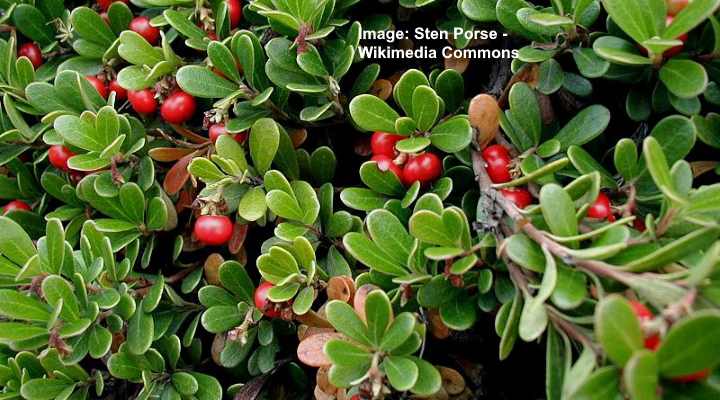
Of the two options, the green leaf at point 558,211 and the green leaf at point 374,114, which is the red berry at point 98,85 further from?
the green leaf at point 558,211

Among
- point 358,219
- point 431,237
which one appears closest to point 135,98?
point 358,219

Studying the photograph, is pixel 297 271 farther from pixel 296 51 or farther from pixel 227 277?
pixel 296 51

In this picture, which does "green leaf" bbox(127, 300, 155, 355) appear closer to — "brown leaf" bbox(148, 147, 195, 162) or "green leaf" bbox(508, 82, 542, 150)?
"brown leaf" bbox(148, 147, 195, 162)

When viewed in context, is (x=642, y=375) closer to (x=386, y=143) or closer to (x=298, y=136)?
(x=386, y=143)

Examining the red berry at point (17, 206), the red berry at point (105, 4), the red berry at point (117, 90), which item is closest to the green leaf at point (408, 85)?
the red berry at point (117, 90)

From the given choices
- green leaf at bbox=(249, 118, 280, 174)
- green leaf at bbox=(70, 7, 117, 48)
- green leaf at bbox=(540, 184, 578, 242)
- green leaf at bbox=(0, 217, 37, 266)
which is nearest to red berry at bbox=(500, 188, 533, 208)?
green leaf at bbox=(540, 184, 578, 242)
